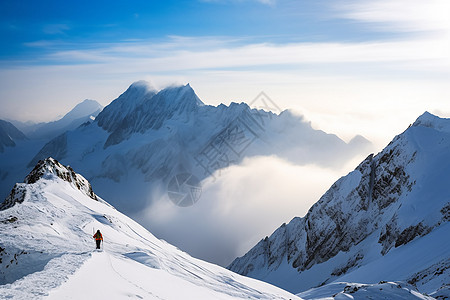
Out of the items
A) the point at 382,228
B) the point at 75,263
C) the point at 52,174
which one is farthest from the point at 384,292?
the point at 382,228

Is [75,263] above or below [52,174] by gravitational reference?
below

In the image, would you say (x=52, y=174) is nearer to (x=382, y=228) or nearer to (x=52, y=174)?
(x=52, y=174)

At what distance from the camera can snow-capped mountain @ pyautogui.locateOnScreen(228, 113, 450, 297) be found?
55.4 m

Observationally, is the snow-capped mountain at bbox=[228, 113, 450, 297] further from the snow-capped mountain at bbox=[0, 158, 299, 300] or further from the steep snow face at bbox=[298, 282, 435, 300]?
the snow-capped mountain at bbox=[0, 158, 299, 300]

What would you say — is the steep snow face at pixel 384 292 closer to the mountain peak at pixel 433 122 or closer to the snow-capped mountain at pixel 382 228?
the snow-capped mountain at pixel 382 228

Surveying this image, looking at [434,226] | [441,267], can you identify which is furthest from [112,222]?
[434,226]

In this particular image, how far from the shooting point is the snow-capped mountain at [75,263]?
47.4ft

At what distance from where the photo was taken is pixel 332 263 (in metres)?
95.1

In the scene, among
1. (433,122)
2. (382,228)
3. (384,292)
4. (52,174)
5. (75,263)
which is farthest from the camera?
(433,122)

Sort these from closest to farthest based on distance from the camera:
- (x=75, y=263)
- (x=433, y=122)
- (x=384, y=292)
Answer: (x=75, y=263) < (x=384, y=292) < (x=433, y=122)

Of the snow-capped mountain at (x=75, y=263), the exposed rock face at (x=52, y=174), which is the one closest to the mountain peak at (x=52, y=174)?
the exposed rock face at (x=52, y=174)

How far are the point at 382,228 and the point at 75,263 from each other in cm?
7900

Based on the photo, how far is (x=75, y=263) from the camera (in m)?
17.6

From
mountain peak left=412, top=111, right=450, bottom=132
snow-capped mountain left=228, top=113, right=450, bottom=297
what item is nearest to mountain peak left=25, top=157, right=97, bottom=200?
snow-capped mountain left=228, top=113, right=450, bottom=297
